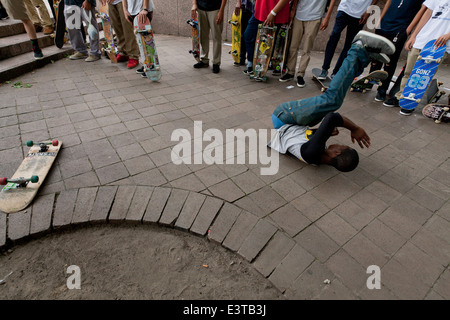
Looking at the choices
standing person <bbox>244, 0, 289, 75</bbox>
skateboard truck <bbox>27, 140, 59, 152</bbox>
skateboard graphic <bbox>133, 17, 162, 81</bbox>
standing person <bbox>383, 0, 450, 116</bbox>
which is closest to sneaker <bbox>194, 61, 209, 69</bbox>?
skateboard graphic <bbox>133, 17, 162, 81</bbox>

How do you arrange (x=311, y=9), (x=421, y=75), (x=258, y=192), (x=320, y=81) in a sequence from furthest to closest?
1. (x=320, y=81)
2. (x=311, y=9)
3. (x=421, y=75)
4. (x=258, y=192)

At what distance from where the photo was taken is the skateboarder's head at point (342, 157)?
253cm

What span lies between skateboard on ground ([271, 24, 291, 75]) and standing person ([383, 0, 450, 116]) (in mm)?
2065

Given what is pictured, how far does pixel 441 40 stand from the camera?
11.9 ft

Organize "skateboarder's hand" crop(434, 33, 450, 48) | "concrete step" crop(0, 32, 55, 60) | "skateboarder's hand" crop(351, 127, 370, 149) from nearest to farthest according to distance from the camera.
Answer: "skateboarder's hand" crop(351, 127, 370, 149) < "skateboarder's hand" crop(434, 33, 450, 48) < "concrete step" crop(0, 32, 55, 60)

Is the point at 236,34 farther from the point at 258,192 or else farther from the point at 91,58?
the point at 258,192

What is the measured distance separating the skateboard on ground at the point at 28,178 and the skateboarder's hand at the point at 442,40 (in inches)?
210

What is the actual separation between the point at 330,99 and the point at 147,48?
351 centimetres

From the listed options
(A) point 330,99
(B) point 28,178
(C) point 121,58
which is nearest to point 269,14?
(A) point 330,99

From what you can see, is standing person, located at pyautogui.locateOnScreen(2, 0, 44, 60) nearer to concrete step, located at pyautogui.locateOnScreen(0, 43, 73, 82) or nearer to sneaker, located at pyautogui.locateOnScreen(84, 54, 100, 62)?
concrete step, located at pyautogui.locateOnScreen(0, 43, 73, 82)

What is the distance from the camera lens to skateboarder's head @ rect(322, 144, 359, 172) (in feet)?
8.29

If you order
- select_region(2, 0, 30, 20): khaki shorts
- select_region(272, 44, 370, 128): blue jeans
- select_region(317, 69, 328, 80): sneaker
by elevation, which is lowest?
select_region(317, 69, 328, 80): sneaker

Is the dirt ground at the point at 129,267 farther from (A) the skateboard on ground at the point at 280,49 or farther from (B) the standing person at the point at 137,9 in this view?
(A) the skateboard on ground at the point at 280,49

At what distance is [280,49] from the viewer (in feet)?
17.0
